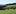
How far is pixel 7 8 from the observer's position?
1.20 ft

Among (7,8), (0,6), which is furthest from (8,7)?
(0,6)

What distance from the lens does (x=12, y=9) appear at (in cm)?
37

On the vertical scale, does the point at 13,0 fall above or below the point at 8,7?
above

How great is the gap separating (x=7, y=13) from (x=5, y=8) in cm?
8

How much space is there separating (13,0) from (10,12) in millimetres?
195

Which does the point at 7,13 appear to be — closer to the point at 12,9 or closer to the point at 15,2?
the point at 12,9

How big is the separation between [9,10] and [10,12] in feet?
0.11

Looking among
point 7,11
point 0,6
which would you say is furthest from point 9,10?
point 0,6

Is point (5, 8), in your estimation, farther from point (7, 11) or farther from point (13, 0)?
point (13, 0)

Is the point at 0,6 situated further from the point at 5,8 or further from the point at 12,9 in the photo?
the point at 12,9

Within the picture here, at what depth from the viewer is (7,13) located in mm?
364

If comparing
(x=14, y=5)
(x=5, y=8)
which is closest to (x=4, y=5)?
(x=5, y=8)

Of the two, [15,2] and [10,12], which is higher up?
[15,2]

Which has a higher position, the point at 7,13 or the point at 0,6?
the point at 0,6
